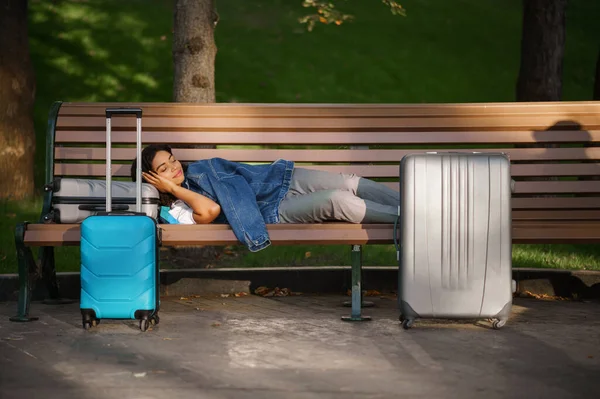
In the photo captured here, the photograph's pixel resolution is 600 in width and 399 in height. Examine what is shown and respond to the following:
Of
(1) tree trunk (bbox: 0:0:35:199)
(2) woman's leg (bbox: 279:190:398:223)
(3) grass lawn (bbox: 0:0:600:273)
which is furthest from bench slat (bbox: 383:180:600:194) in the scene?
(3) grass lawn (bbox: 0:0:600:273)

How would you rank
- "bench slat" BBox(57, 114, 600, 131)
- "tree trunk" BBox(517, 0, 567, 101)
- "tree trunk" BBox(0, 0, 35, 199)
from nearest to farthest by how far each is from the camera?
1. "bench slat" BBox(57, 114, 600, 131)
2. "tree trunk" BBox(0, 0, 35, 199)
3. "tree trunk" BBox(517, 0, 567, 101)

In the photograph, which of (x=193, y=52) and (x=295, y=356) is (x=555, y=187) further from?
(x=193, y=52)

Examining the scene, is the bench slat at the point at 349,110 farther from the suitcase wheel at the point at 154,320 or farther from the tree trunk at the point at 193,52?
the suitcase wheel at the point at 154,320

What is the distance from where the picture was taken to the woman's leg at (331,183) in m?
7.03

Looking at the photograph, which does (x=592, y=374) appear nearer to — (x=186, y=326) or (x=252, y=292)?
(x=186, y=326)

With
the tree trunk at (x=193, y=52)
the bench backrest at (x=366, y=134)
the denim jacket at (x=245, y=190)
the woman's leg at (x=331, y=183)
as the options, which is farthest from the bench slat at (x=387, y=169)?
the tree trunk at (x=193, y=52)

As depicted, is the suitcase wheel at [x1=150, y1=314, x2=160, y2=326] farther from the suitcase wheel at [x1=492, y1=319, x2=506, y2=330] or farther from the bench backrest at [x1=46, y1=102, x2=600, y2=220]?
the suitcase wheel at [x1=492, y1=319, x2=506, y2=330]

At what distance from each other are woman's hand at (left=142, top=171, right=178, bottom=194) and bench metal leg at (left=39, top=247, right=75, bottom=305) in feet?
2.97

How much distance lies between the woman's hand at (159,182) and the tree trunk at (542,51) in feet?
20.1

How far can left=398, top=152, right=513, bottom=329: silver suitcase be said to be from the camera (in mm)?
5938

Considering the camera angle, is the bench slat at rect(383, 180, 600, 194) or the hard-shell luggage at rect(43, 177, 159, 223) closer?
the hard-shell luggage at rect(43, 177, 159, 223)

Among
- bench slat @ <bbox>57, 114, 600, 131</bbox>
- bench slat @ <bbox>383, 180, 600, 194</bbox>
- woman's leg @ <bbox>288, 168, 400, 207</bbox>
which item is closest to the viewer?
woman's leg @ <bbox>288, 168, 400, 207</bbox>

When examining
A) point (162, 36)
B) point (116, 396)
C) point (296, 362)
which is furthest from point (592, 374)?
point (162, 36)

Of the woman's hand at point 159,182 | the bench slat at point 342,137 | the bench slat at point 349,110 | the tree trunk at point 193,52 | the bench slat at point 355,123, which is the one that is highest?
the tree trunk at point 193,52
